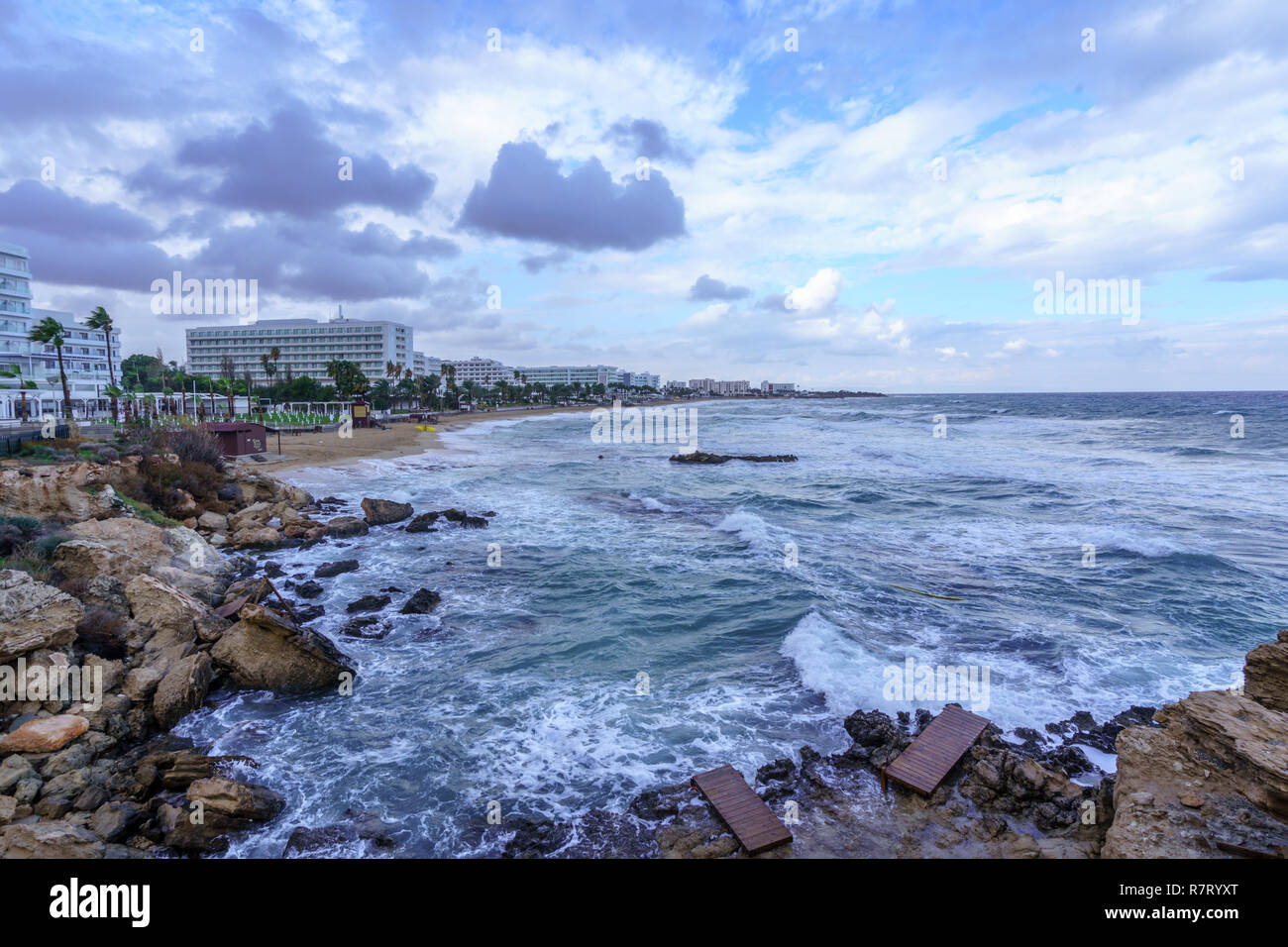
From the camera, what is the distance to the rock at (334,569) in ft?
64.4

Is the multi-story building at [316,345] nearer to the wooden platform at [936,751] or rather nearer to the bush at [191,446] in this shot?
the bush at [191,446]

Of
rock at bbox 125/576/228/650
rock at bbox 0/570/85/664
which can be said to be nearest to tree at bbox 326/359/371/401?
Answer: rock at bbox 125/576/228/650

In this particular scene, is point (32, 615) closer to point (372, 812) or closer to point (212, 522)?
point (372, 812)

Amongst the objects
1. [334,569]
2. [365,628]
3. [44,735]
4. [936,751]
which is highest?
[44,735]

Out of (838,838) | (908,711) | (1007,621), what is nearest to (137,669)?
(838,838)

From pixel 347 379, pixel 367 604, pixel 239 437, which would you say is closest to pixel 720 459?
pixel 239 437

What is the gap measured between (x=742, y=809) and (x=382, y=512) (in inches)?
944

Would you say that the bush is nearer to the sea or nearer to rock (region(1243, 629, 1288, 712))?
the sea

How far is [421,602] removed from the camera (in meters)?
17.3

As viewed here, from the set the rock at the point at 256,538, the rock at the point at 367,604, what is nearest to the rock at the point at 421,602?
the rock at the point at 367,604

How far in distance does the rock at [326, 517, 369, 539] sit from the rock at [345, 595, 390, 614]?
28.5 feet

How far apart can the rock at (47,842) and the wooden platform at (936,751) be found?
10.7 m
